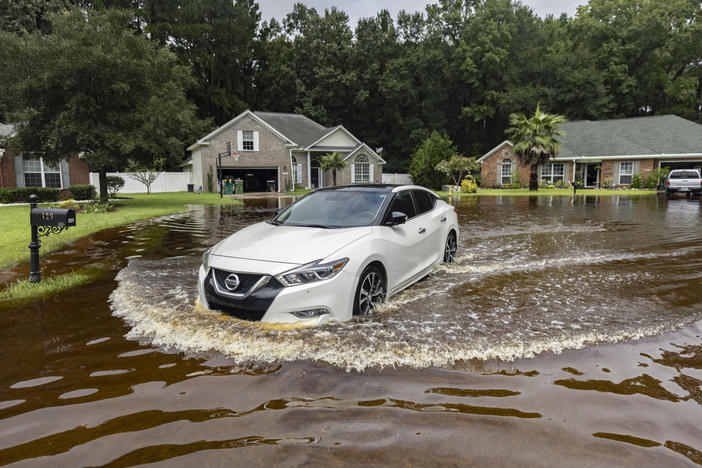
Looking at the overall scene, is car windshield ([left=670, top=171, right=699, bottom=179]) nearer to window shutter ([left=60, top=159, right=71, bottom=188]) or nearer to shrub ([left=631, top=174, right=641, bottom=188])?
shrub ([left=631, top=174, right=641, bottom=188])

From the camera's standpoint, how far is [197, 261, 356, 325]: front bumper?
418 centimetres

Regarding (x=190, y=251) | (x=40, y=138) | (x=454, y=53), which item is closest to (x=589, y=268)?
(x=190, y=251)

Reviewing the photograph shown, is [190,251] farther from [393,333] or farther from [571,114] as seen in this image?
[571,114]

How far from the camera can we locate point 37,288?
624 cm

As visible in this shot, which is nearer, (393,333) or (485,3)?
(393,333)

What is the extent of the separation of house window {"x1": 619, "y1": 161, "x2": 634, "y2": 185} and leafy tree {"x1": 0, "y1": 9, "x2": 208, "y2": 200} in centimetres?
3695

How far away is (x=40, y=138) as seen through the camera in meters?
20.3

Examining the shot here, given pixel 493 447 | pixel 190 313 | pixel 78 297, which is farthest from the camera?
pixel 78 297

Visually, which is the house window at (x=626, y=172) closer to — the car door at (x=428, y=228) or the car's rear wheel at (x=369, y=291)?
the car door at (x=428, y=228)

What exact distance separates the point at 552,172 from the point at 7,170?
1681 inches

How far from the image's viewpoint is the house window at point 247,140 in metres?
35.8

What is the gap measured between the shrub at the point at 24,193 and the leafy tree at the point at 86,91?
5191 mm

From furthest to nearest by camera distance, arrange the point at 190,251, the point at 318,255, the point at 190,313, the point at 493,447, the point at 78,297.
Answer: the point at 190,251 → the point at 78,297 → the point at 190,313 → the point at 318,255 → the point at 493,447

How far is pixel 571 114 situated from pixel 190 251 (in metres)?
50.5
